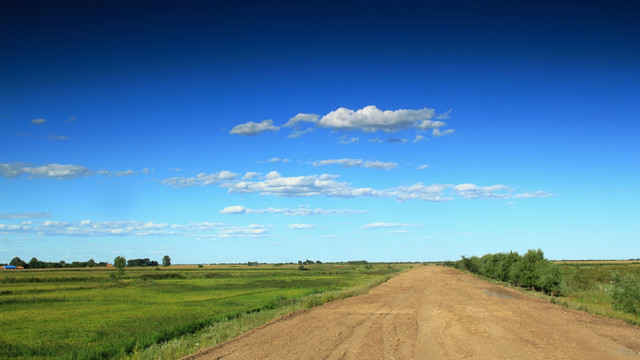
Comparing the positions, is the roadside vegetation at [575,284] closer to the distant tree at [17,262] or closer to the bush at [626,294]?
the bush at [626,294]

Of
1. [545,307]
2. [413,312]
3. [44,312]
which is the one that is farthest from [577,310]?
[44,312]

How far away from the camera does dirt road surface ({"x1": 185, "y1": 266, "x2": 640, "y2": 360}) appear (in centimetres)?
1159

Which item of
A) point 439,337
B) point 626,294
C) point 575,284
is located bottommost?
point 575,284

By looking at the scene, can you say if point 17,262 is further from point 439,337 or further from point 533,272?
point 439,337

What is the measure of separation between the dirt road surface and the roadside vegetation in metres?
4.05

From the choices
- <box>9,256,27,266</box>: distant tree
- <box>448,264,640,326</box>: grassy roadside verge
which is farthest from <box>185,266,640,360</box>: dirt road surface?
<box>9,256,27,266</box>: distant tree

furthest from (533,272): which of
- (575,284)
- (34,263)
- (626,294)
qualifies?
(34,263)

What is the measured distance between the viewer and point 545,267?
40781 millimetres

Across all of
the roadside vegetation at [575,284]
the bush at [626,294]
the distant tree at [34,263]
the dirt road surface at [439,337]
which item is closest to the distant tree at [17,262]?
the distant tree at [34,263]

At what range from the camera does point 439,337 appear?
13852mm

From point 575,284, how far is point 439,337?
4819 cm

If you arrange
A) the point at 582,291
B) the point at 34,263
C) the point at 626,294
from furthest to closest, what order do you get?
the point at 34,263 → the point at 582,291 → the point at 626,294

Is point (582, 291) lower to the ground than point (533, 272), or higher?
lower

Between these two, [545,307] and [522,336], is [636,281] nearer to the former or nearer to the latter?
[545,307]
